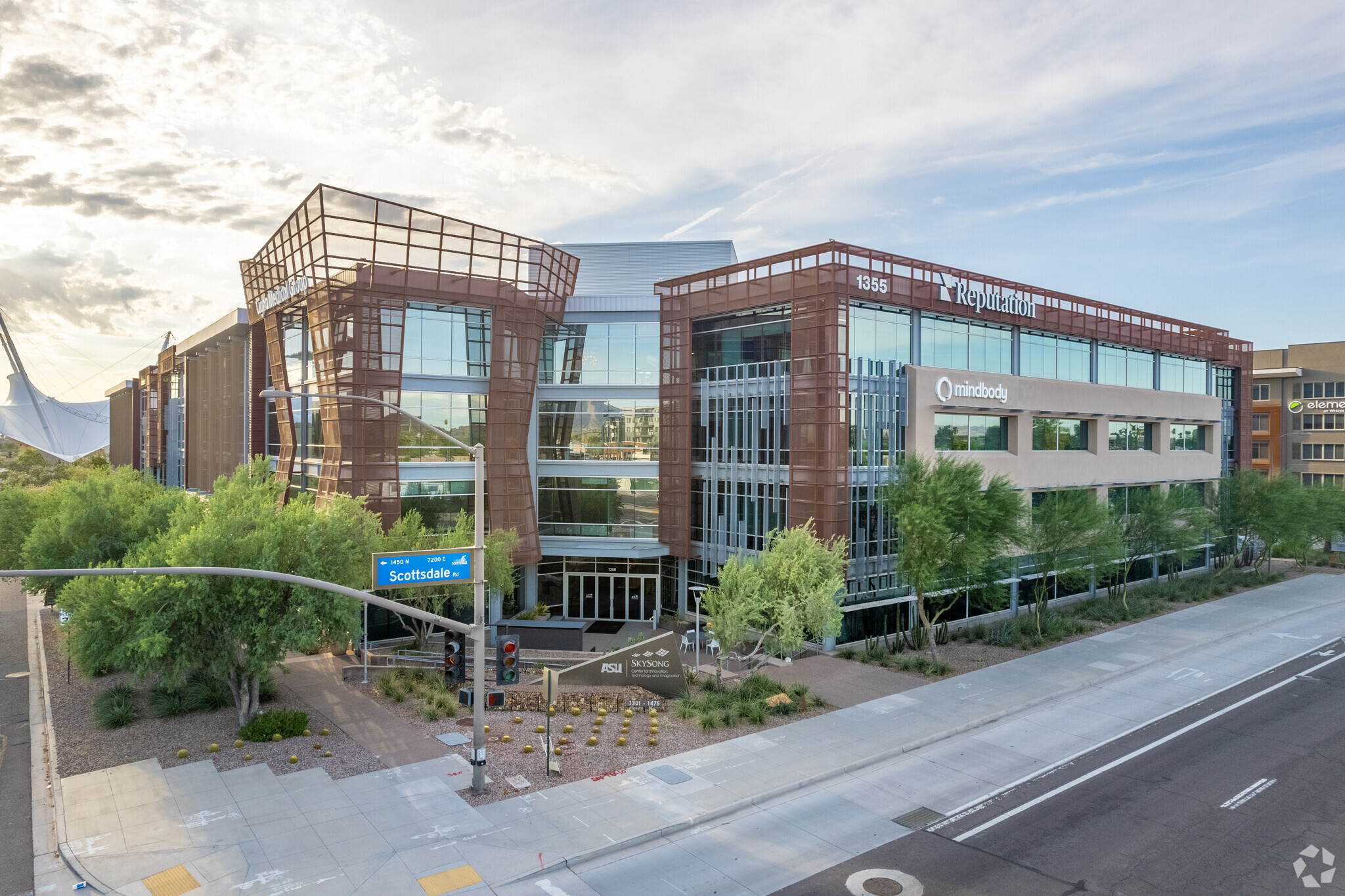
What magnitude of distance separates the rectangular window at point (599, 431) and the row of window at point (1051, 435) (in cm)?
1359

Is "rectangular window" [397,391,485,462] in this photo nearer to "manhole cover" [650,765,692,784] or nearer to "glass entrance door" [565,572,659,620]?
"glass entrance door" [565,572,659,620]

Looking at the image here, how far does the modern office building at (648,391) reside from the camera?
33625mm

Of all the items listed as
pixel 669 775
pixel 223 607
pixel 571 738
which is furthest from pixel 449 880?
pixel 223 607

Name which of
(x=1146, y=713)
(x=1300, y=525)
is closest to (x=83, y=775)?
(x=1146, y=713)

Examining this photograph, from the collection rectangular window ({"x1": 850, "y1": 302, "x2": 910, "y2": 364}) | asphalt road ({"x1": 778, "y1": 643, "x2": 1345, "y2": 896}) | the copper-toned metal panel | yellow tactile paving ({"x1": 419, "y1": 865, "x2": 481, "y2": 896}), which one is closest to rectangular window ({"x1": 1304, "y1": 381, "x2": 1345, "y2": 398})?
rectangular window ({"x1": 850, "y1": 302, "x2": 910, "y2": 364})

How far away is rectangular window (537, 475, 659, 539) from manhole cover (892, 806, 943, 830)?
77.5 ft

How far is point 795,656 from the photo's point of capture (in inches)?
1243

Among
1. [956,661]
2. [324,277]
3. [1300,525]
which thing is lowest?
[956,661]

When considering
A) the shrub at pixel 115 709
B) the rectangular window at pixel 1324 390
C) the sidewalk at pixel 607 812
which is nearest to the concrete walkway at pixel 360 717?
the sidewalk at pixel 607 812

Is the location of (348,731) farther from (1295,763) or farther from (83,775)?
(1295,763)

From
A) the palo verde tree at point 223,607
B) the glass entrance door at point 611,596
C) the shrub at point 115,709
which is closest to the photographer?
the palo verde tree at point 223,607

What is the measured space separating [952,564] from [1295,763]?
38.3 ft

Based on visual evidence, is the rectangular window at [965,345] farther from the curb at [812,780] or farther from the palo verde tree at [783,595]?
the curb at [812,780]

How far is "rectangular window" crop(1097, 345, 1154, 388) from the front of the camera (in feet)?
154
